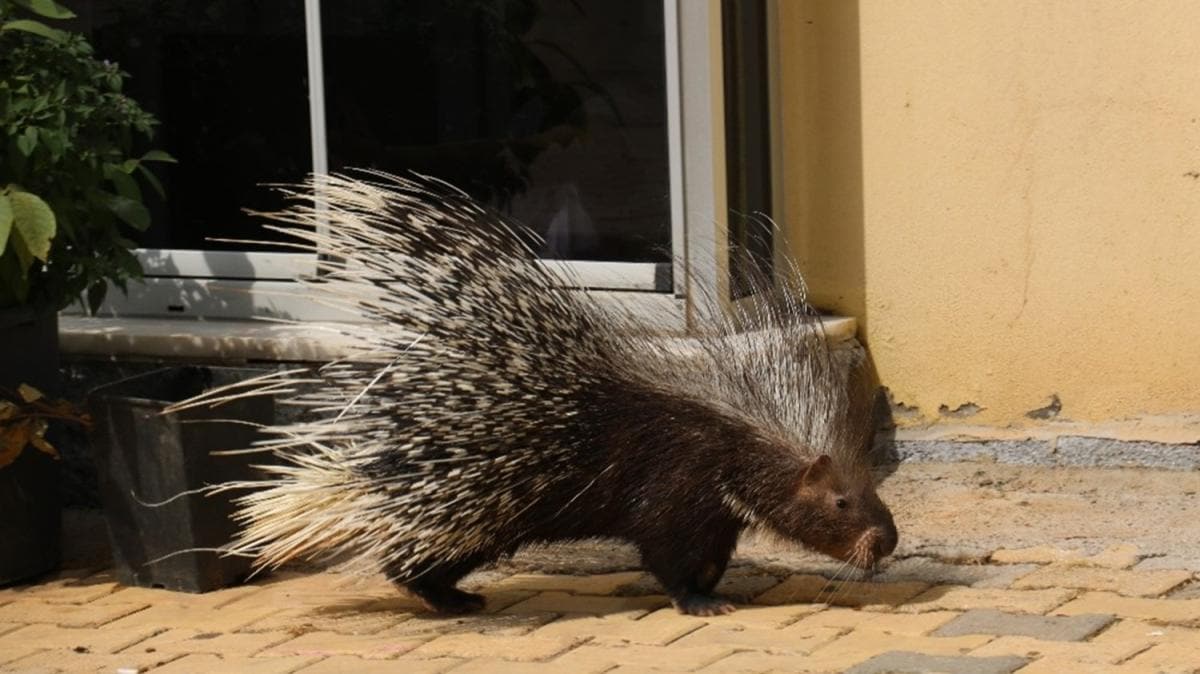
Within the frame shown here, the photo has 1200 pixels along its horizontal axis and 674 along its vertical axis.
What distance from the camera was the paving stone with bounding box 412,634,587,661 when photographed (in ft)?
12.7

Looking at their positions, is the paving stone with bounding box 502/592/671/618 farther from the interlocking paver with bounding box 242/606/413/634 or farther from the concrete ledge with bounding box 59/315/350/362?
the concrete ledge with bounding box 59/315/350/362

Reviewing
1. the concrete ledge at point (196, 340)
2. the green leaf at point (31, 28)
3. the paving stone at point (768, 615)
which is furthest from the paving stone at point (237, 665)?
the green leaf at point (31, 28)

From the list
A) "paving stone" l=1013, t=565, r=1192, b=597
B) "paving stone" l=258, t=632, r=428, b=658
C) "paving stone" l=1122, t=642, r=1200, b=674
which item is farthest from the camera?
"paving stone" l=1013, t=565, r=1192, b=597

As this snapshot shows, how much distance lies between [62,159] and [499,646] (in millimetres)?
1664

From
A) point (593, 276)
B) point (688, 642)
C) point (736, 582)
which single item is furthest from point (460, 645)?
point (593, 276)

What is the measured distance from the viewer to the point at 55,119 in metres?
4.59

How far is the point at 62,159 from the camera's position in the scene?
4605mm

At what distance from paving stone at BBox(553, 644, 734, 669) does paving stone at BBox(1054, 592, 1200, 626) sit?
2.46ft

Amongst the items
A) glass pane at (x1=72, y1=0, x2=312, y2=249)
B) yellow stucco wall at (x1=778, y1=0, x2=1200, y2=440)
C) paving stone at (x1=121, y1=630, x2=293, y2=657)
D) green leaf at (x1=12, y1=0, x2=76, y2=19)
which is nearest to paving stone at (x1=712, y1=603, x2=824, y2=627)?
paving stone at (x1=121, y1=630, x2=293, y2=657)

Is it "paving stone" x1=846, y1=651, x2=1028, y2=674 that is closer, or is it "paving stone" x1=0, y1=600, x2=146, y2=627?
"paving stone" x1=846, y1=651, x2=1028, y2=674

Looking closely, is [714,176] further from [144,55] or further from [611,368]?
[144,55]

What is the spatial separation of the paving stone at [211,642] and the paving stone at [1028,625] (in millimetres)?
1437

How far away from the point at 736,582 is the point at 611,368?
0.66 m

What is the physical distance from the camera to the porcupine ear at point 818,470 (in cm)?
409
